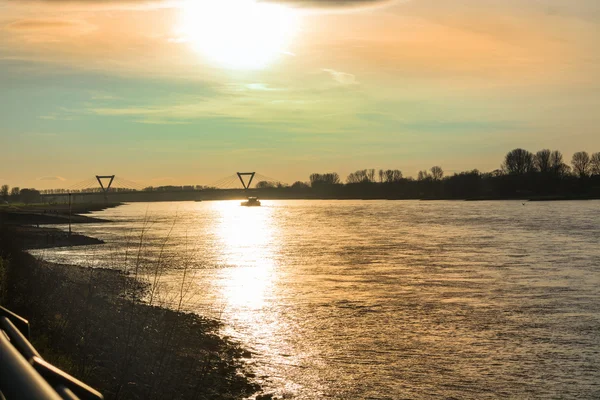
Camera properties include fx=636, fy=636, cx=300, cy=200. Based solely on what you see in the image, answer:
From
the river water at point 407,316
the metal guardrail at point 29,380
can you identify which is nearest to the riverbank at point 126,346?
the river water at point 407,316

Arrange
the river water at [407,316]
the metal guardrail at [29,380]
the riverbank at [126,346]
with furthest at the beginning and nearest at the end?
A: the river water at [407,316]
the riverbank at [126,346]
the metal guardrail at [29,380]

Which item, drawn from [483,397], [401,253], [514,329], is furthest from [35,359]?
[401,253]

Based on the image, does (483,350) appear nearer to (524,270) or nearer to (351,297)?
(351,297)

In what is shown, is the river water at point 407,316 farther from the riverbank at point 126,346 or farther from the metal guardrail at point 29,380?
the metal guardrail at point 29,380

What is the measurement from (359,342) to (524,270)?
21213 mm

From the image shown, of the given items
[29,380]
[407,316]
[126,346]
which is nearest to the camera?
[29,380]

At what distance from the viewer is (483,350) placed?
1950cm

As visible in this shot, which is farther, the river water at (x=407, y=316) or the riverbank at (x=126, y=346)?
the river water at (x=407, y=316)

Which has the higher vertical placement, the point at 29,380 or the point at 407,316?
the point at 29,380

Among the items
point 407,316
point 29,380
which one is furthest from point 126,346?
point 407,316

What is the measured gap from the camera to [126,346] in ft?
37.9

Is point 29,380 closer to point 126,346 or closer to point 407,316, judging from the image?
point 126,346

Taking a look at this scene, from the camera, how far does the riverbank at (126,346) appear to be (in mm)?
13711

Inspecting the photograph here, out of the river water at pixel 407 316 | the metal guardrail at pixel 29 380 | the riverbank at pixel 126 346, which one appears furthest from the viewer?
the river water at pixel 407 316
